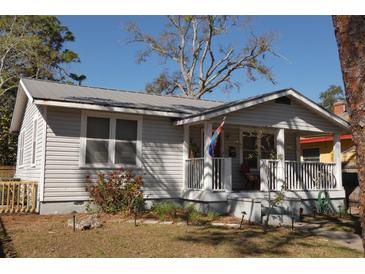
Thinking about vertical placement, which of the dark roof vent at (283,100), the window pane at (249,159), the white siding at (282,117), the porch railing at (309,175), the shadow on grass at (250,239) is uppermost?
the dark roof vent at (283,100)

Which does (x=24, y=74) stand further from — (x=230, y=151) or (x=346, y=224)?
(x=346, y=224)

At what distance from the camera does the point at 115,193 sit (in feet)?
35.1

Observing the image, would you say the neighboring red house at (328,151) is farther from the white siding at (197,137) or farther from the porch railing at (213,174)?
the porch railing at (213,174)

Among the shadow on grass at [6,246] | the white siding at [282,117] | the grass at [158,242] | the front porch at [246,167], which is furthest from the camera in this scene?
the white siding at [282,117]

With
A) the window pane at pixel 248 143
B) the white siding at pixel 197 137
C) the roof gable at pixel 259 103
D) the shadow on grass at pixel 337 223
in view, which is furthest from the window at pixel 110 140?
the shadow on grass at pixel 337 223

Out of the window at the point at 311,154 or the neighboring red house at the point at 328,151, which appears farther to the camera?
the window at the point at 311,154

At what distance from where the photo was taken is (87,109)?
11.0 meters

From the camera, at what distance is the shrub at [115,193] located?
10609 mm

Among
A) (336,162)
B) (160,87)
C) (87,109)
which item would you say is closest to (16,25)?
(160,87)

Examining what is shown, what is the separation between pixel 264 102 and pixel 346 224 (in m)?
4.50

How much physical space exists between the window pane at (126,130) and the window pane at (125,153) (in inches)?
6.7

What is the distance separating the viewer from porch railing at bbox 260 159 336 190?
40.0ft

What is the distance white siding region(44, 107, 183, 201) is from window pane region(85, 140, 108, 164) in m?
0.30

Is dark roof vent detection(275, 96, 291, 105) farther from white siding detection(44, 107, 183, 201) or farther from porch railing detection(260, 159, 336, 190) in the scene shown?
white siding detection(44, 107, 183, 201)
